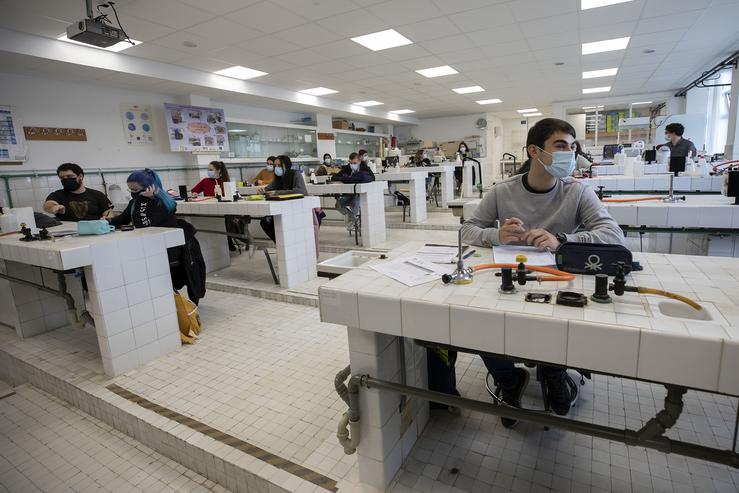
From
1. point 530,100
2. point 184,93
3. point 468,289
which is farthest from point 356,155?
point 530,100

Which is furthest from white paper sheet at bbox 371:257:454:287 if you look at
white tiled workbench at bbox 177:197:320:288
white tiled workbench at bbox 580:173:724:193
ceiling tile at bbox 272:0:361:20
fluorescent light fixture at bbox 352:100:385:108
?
fluorescent light fixture at bbox 352:100:385:108

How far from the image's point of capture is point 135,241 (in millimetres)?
2459

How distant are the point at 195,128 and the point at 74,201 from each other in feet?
11.7

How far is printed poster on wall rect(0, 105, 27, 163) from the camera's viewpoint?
490 centimetres

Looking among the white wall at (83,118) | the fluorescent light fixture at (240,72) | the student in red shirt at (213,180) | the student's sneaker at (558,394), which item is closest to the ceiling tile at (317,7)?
the student in red shirt at (213,180)

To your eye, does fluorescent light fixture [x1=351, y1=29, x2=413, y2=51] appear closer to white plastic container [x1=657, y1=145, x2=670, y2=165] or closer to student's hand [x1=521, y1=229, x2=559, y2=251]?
white plastic container [x1=657, y1=145, x2=670, y2=165]

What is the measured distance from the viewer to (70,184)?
3.84 meters

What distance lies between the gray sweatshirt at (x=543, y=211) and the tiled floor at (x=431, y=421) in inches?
31.6

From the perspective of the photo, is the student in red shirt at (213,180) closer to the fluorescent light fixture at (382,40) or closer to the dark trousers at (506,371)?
the fluorescent light fixture at (382,40)

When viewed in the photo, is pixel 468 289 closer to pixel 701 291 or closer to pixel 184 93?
pixel 701 291

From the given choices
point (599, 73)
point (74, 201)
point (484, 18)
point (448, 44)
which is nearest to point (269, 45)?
point (448, 44)

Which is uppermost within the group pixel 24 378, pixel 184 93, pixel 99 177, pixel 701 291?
pixel 184 93

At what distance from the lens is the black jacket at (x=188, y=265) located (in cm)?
294

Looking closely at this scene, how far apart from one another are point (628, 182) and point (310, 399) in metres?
3.80
